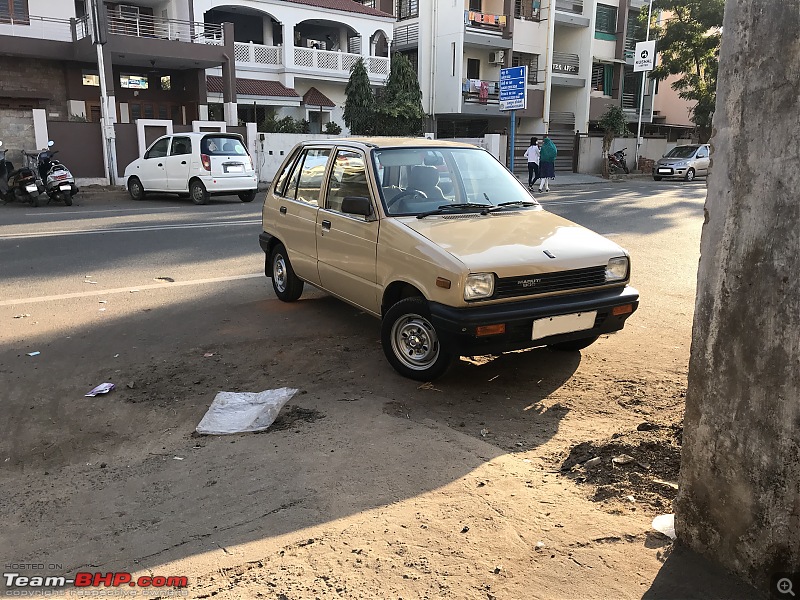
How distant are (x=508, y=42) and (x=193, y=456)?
34.2 meters

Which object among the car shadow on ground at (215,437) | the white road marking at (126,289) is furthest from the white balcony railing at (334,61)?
the car shadow on ground at (215,437)

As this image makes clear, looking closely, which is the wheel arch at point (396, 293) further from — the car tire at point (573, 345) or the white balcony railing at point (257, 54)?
the white balcony railing at point (257, 54)

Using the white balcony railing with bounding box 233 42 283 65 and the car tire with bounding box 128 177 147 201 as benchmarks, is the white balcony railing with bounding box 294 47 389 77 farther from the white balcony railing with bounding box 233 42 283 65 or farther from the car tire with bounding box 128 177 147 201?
the car tire with bounding box 128 177 147 201

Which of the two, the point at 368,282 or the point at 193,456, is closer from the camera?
the point at 193,456

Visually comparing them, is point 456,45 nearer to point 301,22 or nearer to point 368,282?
point 301,22

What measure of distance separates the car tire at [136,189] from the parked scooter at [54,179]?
203 cm

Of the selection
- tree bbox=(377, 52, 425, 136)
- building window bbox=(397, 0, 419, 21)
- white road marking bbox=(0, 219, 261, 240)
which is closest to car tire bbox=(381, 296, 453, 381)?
white road marking bbox=(0, 219, 261, 240)

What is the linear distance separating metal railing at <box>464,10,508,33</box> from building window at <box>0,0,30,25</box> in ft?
61.8

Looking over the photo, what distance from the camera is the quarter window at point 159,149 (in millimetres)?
17641

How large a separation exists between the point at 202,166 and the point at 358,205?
492 inches

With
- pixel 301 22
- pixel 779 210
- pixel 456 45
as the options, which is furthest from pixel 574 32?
pixel 779 210

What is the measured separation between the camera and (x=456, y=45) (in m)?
32.8

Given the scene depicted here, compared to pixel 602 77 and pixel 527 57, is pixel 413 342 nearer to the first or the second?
pixel 527 57

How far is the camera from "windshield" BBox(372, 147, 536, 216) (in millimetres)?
5507
